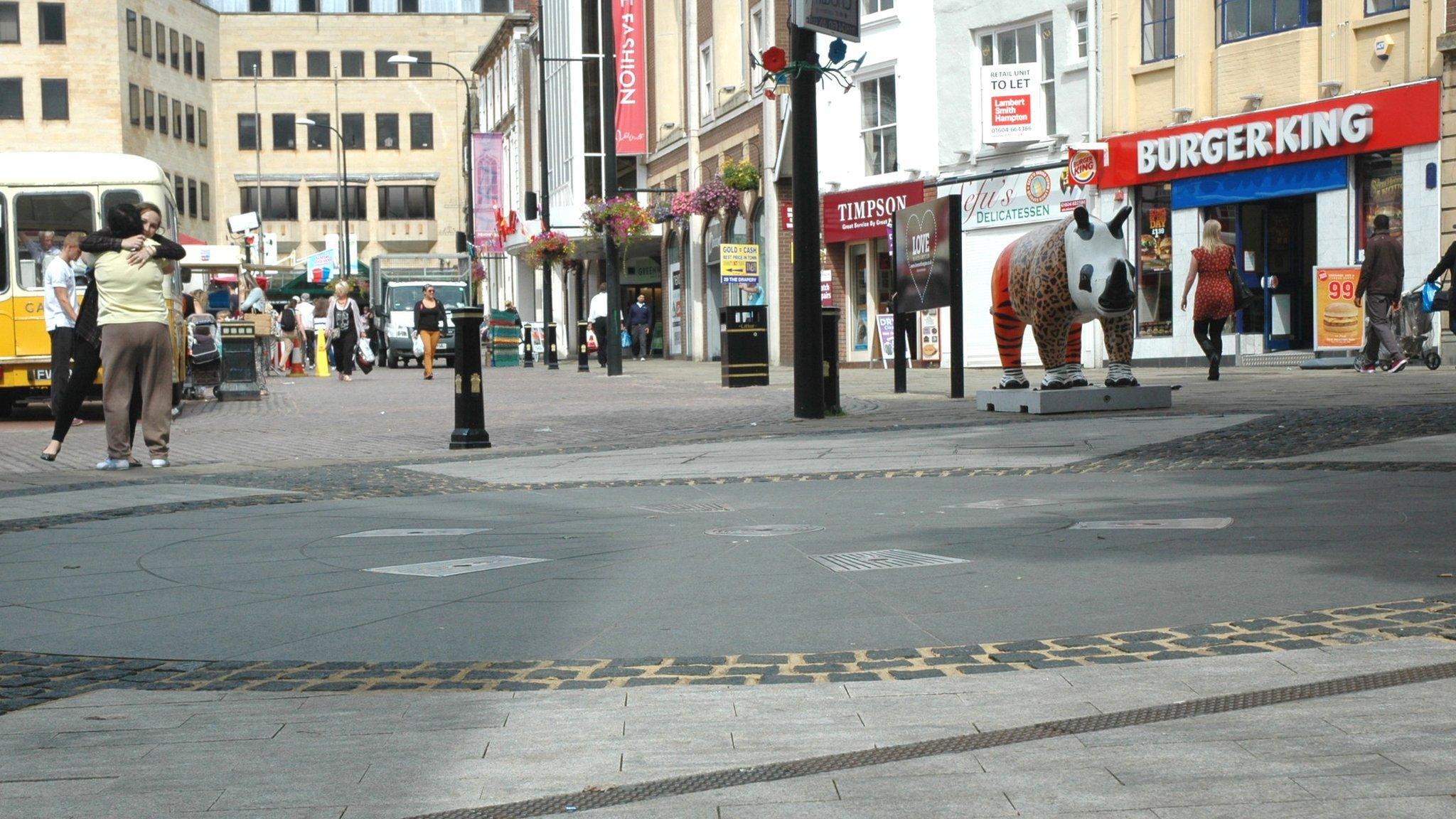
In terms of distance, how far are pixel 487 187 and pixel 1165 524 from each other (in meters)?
59.7

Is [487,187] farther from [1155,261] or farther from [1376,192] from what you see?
[1376,192]

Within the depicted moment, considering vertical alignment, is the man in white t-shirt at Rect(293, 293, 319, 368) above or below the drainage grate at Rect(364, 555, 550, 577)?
above

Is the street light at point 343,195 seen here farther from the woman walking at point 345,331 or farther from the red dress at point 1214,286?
the red dress at point 1214,286

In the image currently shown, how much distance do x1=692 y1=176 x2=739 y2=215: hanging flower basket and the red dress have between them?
70.2ft

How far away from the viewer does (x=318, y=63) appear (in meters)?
104

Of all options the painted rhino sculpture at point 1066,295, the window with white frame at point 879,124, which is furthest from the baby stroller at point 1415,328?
the window with white frame at point 879,124

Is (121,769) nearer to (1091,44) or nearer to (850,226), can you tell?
(1091,44)

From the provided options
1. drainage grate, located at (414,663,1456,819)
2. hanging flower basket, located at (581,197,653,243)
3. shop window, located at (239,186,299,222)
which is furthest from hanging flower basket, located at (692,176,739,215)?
shop window, located at (239,186,299,222)

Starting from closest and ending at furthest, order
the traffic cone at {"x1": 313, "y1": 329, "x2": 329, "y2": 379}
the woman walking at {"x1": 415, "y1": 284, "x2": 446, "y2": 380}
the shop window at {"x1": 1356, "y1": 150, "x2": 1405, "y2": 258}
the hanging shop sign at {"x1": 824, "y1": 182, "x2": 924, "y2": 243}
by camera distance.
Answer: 1. the shop window at {"x1": 1356, "y1": 150, "x2": 1405, "y2": 258}
2. the hanging shop sign at {"x1": 824, "y1": 182, "x2": 924, "y2": 243}
3. the woman walking at {"x1": 415, "y1": 284, "x2": 446, "y2": 380}
4. the traffic cone at {"x1": 313, "y1": 329, "x2": 329, "y2": 379}

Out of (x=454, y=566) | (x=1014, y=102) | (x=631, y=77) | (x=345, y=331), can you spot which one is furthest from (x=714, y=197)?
(x=454, y=566)

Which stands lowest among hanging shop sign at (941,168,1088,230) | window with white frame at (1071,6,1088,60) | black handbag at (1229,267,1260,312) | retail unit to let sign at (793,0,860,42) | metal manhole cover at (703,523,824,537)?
metal manhole cover at (703,523,824,537)

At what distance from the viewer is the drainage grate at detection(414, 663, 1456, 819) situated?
11.8 ft

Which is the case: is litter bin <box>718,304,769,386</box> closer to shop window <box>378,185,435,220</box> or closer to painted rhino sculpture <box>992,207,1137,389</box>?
painted rhino sculpture <box>992,207,1137,389</box>

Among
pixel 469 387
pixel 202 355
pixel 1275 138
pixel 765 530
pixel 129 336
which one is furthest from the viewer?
pixel 1275 138
